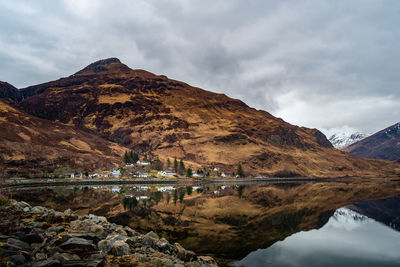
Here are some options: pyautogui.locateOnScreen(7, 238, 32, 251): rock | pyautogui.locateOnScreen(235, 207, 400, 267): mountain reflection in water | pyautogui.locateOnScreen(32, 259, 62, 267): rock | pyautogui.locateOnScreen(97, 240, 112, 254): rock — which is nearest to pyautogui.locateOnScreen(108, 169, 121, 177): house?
pyautogui.locateOnScreen(235, 207, 400, 267): mountain reflection in water

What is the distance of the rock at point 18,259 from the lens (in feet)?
31.0

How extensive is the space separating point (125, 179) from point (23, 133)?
226 ft

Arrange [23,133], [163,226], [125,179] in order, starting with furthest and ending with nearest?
1. [23,133]
2. [125,179]
3. [163,226]

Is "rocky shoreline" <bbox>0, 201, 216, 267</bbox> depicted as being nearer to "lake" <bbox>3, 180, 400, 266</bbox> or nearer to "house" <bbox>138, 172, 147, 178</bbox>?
"lake" <bbox>3, 180, 400, 266</bbox>

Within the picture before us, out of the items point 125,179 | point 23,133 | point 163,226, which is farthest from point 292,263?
point 23,133

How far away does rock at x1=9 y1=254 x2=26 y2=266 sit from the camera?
9.45m

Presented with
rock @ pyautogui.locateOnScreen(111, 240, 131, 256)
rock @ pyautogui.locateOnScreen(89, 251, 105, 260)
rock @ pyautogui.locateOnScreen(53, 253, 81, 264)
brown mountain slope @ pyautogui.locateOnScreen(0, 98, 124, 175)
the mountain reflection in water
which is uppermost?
brown mountain slope @ pyautogui.locateOnScreen(0, 98, 124, 175)

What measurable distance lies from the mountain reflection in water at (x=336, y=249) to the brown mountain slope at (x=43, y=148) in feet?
347

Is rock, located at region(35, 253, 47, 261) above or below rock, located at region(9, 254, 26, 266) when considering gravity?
below

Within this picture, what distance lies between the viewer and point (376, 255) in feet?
75.3

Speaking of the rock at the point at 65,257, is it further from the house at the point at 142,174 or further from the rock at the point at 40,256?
the house at the point at 142,174

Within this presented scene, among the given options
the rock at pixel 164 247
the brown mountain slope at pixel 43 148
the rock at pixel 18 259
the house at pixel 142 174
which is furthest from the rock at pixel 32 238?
the house at pixel 142 174

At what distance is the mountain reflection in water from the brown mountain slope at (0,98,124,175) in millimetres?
105645

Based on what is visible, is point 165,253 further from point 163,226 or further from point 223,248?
point 163,226
